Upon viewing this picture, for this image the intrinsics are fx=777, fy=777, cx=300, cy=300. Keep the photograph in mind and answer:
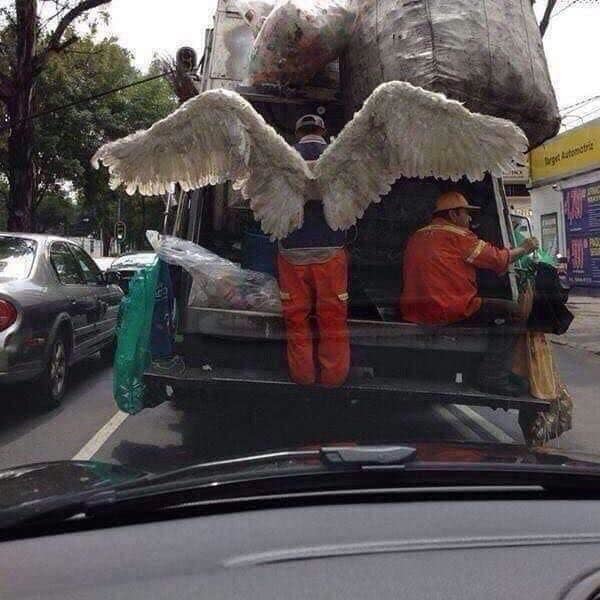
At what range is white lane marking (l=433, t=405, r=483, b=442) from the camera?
250 inches

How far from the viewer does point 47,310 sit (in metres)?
6.65

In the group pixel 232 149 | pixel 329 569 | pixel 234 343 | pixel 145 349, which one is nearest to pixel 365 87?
pixel 232 149

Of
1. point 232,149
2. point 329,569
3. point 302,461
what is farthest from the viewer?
point 232,149

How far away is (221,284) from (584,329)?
11.3 metres

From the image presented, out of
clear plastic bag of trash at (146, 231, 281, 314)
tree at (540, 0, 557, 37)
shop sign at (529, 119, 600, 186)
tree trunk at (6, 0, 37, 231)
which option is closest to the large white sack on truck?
clear plastic bag of trash at (146, 231, 281, 314)

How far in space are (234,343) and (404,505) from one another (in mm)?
3256

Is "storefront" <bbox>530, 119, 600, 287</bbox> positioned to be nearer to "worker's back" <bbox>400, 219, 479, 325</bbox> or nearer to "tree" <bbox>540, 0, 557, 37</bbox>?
"tree" <bbox>540, 0, 557, 37</bbox>

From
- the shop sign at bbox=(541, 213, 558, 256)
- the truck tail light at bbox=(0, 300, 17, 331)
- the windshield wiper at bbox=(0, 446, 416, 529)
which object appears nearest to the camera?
the windshield wiper at bbox=(0, 446, 416, 529)

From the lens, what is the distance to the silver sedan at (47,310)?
19.9 ft

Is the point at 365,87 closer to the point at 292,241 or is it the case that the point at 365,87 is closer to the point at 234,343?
the point at 292,241

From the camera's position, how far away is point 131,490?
1968 mm

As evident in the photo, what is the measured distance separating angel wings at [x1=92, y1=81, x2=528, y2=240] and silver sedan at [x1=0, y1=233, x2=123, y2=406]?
193 centimetres

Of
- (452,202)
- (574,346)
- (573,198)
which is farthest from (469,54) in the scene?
(573,198)

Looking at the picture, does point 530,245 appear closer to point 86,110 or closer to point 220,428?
point 220,428
